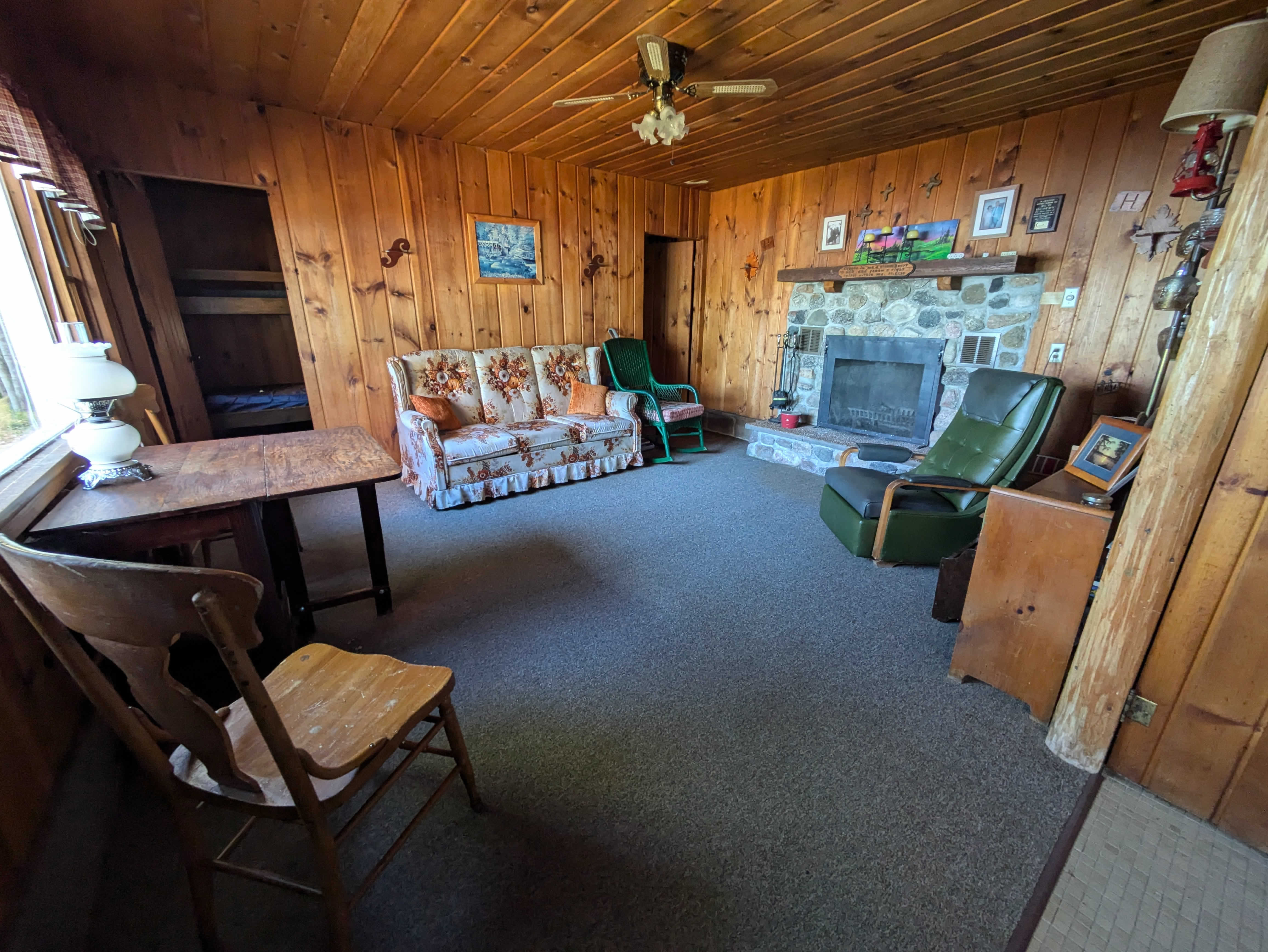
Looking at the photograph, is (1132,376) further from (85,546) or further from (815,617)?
(85,546)

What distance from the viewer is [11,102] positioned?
1616mm

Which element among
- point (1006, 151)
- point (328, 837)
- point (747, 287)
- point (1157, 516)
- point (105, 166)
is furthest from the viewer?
point (747, 287)

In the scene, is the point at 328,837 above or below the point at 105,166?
below

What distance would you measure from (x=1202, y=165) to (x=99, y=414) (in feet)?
12.4

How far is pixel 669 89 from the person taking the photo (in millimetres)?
2436

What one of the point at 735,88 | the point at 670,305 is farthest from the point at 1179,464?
the point at 670,305

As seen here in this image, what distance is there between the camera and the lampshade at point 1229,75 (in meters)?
1.44

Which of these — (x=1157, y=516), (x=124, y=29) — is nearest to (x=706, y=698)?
(x=1157, y=516)

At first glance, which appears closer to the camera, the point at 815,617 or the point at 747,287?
the point at 815,617

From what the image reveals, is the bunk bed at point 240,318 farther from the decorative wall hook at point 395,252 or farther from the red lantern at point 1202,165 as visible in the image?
the red lantern at point 1202,165

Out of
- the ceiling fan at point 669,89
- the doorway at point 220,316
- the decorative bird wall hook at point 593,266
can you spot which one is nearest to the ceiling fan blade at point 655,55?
the ceiling fan at point 669,89

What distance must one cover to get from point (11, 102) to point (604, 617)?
105 inches

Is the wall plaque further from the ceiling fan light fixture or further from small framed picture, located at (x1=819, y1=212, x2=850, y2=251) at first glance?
the ceiling fan light fixture

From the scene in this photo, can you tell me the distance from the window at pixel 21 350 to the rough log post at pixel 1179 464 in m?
3.24
